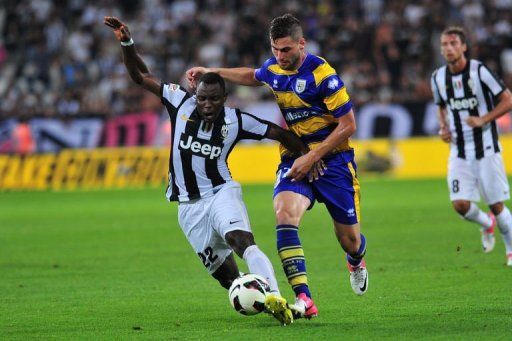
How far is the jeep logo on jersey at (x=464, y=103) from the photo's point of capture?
437 inches

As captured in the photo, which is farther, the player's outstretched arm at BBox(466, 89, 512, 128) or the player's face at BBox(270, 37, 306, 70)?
the player's outstretched arm at BBox(466, 89, 512, 128)

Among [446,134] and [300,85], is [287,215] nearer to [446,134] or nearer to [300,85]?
[300,85]

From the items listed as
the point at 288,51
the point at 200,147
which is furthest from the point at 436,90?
the point at 200,147

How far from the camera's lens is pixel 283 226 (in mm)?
7609

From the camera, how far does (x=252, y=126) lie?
798 centimetres

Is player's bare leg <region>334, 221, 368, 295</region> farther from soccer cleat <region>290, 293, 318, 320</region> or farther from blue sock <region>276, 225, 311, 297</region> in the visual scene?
soccer cleat <region>290, 293, 318, 320</region>

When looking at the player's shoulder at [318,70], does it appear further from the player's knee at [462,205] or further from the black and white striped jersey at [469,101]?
the player's knee at [462,205]

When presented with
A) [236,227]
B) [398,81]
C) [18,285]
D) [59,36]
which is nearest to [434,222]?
[18,285]

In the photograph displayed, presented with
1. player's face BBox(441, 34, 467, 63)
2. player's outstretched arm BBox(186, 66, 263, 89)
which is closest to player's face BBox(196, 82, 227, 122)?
player's outstretched arm BBox(186, 66, 263, 89)

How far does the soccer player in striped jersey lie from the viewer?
7.61 meters

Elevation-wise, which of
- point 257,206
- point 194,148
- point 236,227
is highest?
point 194,148

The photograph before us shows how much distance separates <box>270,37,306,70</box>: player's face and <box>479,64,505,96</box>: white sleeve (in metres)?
3.73

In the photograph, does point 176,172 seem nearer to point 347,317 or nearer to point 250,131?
point 250,131

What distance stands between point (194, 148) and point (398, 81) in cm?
1833
